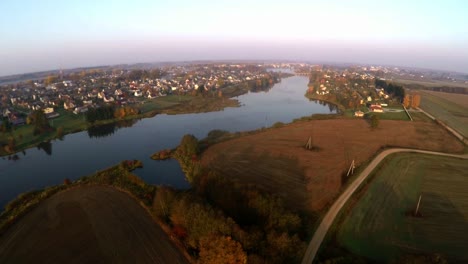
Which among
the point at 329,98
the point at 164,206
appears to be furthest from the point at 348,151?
the point at 329,98

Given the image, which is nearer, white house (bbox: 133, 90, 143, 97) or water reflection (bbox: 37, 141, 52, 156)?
water reflection (bbox: 37, 141, 52, 156)

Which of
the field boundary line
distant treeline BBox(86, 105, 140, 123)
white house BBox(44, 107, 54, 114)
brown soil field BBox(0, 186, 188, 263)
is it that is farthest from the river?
the field boundary line

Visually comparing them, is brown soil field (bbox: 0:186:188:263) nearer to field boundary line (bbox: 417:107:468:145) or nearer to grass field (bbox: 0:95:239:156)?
grass field (bbox: 0:95:239:156)

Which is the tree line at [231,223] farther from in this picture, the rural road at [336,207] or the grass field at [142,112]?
the grass field at [142,112]

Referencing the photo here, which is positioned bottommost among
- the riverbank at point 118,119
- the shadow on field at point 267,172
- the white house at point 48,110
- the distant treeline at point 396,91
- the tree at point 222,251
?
the shadow on field at point 267,172

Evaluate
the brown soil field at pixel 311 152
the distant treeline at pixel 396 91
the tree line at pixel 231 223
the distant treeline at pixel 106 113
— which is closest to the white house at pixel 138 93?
the distant treeline at pixel 106 113

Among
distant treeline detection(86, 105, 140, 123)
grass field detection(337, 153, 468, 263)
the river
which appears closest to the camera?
grass field detection(337, 153, 468, 263)
